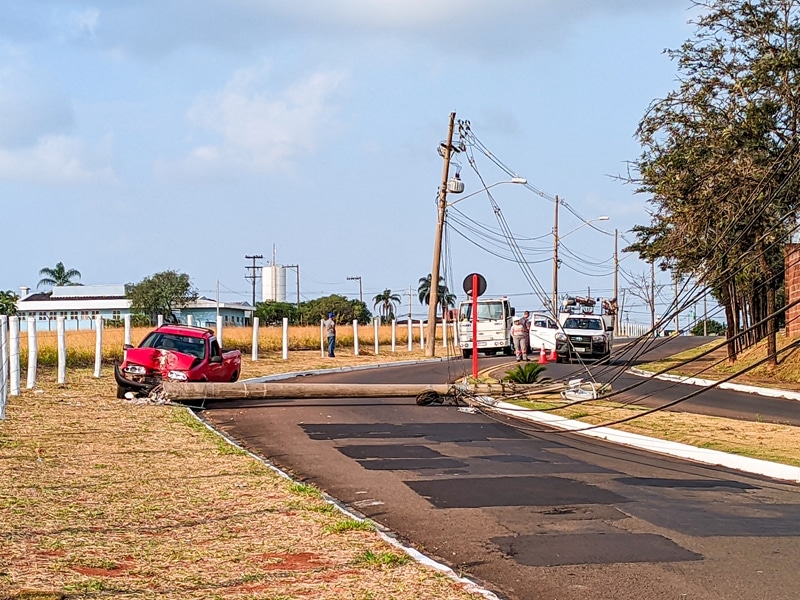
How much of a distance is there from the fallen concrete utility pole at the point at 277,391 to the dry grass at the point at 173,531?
5.24 m

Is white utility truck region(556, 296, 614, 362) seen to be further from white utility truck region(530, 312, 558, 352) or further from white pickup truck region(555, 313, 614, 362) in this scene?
white utility truck region(530, 312, 558, 352)

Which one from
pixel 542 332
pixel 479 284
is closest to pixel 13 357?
pixel 479 284

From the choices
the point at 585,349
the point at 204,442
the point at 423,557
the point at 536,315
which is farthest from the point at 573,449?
the point at 536,315

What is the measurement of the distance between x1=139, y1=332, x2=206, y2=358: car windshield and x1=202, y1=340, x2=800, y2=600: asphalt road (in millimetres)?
4622

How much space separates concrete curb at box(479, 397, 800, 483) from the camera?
480 inches

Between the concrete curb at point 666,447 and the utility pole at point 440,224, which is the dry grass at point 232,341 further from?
the concrete curb at point 666,447

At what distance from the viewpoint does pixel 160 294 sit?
89125mm

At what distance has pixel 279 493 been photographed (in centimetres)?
986

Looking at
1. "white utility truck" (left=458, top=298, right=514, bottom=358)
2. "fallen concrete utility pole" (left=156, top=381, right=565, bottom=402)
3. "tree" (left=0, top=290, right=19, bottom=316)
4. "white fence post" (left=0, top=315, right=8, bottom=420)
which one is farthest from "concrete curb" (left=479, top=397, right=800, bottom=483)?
"white utility truck" (left=458, top=298, right=514, bottom=358)

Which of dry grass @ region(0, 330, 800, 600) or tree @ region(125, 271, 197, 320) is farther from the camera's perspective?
Answer: tree @ region(125, 271, 197, 320)

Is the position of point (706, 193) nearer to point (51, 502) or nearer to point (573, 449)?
point (573, 449)

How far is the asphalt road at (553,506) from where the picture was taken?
7004 millimetres

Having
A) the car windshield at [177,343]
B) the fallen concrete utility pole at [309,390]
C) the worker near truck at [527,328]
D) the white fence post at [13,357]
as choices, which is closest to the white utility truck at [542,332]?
the worker near truck at [527,328]

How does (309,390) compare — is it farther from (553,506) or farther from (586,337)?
(586,337)
